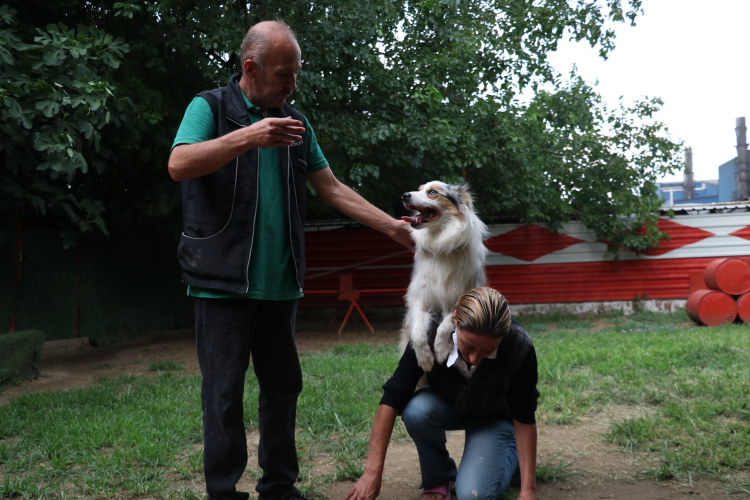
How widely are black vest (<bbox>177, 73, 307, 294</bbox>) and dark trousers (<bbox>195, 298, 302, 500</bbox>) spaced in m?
0.14

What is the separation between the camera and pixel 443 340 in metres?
2.91

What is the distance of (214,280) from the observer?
2.30 metres

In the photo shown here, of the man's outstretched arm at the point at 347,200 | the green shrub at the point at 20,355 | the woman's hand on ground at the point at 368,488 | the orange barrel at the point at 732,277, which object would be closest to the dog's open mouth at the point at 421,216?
the man's outstretched arm at the point at 347,200

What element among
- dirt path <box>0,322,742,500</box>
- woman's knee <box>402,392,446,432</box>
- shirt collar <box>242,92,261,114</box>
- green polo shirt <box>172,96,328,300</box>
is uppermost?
shirt collar <box>242,92,261,114</box>

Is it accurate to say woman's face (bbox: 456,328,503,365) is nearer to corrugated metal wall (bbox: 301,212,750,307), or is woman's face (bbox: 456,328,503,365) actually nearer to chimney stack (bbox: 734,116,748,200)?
corrugated metal wall (bbox: 301,212,750,307)

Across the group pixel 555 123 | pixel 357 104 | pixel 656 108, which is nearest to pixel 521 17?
pixel 357 104

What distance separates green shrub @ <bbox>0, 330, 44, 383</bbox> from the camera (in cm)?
562

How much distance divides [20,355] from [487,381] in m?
5.32

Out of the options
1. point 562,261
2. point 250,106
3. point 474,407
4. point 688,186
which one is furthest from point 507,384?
point 688,186

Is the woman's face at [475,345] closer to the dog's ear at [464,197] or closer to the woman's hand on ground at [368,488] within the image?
the woman's hand on ground at [368,488]

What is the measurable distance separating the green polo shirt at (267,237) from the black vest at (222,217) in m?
0.05

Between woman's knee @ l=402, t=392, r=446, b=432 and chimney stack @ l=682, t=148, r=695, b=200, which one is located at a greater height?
chimney stack @ l=682, t=148, r=695, b=200

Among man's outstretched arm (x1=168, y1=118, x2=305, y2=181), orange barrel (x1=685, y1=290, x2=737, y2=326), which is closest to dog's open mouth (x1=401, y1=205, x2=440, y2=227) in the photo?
man's outstretched arm (x1=168, y1=118, x2=305, y2=181)

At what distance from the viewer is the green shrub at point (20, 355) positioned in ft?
18.5
